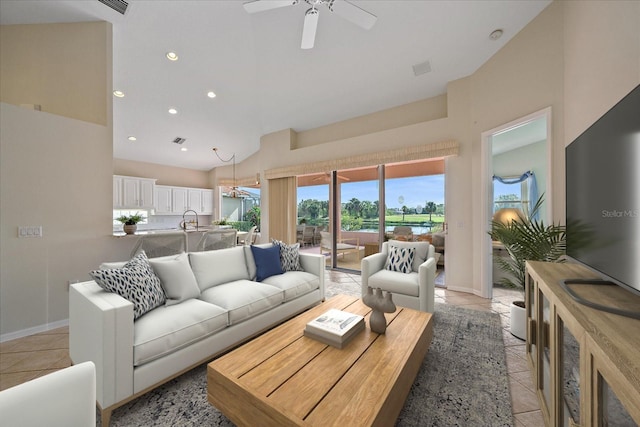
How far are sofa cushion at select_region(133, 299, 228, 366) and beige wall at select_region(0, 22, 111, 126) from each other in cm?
274

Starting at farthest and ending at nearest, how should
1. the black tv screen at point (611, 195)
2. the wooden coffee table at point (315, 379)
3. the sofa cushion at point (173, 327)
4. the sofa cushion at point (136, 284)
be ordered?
the sofa cushion at point (136, 284), the sofa cushion at point (173, 327), the wooden coffee table at point (315, 379), the black tv screen at point (611, 195)

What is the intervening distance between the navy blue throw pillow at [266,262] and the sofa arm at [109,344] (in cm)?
138

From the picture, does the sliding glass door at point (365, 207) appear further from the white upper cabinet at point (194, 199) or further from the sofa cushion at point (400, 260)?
the white upper cabinet at point (194, 199)

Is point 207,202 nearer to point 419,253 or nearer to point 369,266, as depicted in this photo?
point 369,266

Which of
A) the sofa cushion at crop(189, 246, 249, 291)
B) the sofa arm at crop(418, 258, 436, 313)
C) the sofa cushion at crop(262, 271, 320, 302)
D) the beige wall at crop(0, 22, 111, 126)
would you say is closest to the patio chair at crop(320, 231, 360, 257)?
the sofa cushion at crop(262, 271, 320, 302)

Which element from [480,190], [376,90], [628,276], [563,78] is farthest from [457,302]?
[376,90]

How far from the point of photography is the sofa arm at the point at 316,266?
3091mm

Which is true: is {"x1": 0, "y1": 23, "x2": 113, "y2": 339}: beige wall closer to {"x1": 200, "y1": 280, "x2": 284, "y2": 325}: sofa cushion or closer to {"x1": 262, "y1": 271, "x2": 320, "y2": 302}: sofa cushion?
{"x1": 200, "y1": 280, "x2": 284, "y2": 325}: sofa cushion

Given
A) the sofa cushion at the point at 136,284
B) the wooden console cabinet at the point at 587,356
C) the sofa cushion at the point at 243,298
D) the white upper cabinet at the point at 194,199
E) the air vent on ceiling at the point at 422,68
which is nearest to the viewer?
the wooden console cabinet at the point at 587,356

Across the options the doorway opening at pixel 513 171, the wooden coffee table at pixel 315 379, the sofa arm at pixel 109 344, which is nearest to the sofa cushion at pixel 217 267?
the sofa arm at pixel 109 344

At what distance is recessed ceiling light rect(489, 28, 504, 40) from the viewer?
9.60 feet

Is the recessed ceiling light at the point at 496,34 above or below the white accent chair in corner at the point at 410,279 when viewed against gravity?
above

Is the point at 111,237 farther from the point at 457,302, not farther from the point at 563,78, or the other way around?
the point at 563,78

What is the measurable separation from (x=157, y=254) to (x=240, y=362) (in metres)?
2.36
